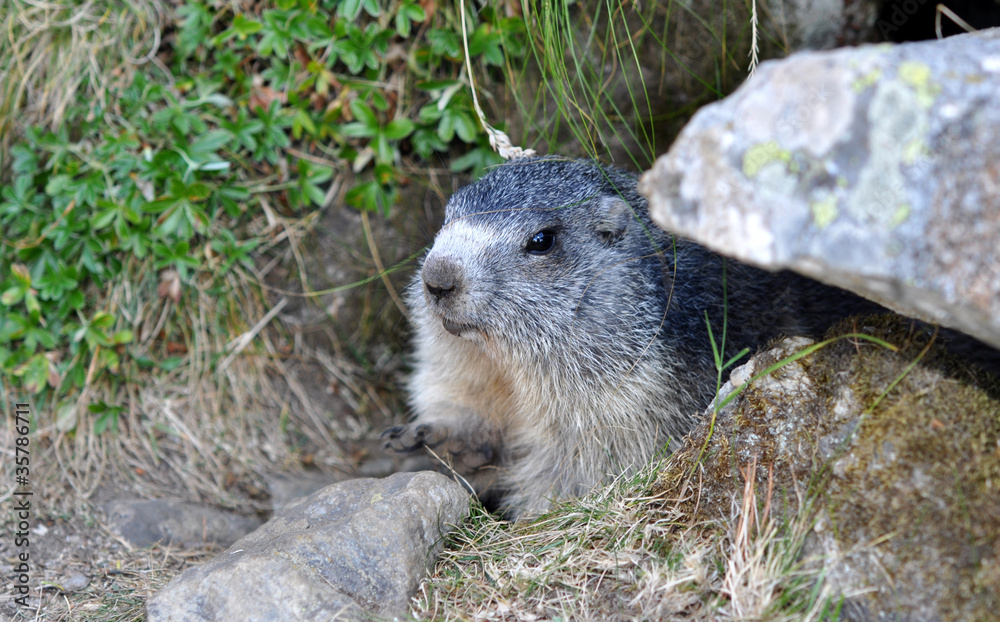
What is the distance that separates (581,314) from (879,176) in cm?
198

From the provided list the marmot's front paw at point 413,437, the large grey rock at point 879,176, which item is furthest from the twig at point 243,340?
the large grey rock at point 879,176

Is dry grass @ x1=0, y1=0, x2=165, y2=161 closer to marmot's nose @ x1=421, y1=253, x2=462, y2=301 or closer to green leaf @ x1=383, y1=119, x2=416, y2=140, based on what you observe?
green leaf @ x1=383, y1=119, x2=416, y2=140

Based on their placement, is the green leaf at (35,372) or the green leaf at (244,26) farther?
the green leaf at (244,26)

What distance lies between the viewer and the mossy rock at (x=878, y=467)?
238 cm

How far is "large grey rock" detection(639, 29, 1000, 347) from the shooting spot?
1985 mm

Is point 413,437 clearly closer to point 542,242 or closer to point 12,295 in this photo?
point 542,242

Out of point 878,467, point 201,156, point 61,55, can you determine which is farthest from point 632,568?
point 61,55

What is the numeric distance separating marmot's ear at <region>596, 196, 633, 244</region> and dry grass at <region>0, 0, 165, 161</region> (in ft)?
10.5

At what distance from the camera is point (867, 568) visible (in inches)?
97.2

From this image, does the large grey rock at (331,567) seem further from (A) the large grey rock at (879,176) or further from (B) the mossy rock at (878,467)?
(A) the large grey rock at (879,176)

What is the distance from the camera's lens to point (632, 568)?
9.31ft

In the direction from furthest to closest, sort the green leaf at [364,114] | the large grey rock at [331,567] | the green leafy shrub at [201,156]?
the green leaf at [364,114] → the green leafy shrub at [201,156] → the large grey rock at [331,567]

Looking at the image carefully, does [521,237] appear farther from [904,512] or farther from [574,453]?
[904,512]

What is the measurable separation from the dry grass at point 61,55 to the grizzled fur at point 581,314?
254 cm
